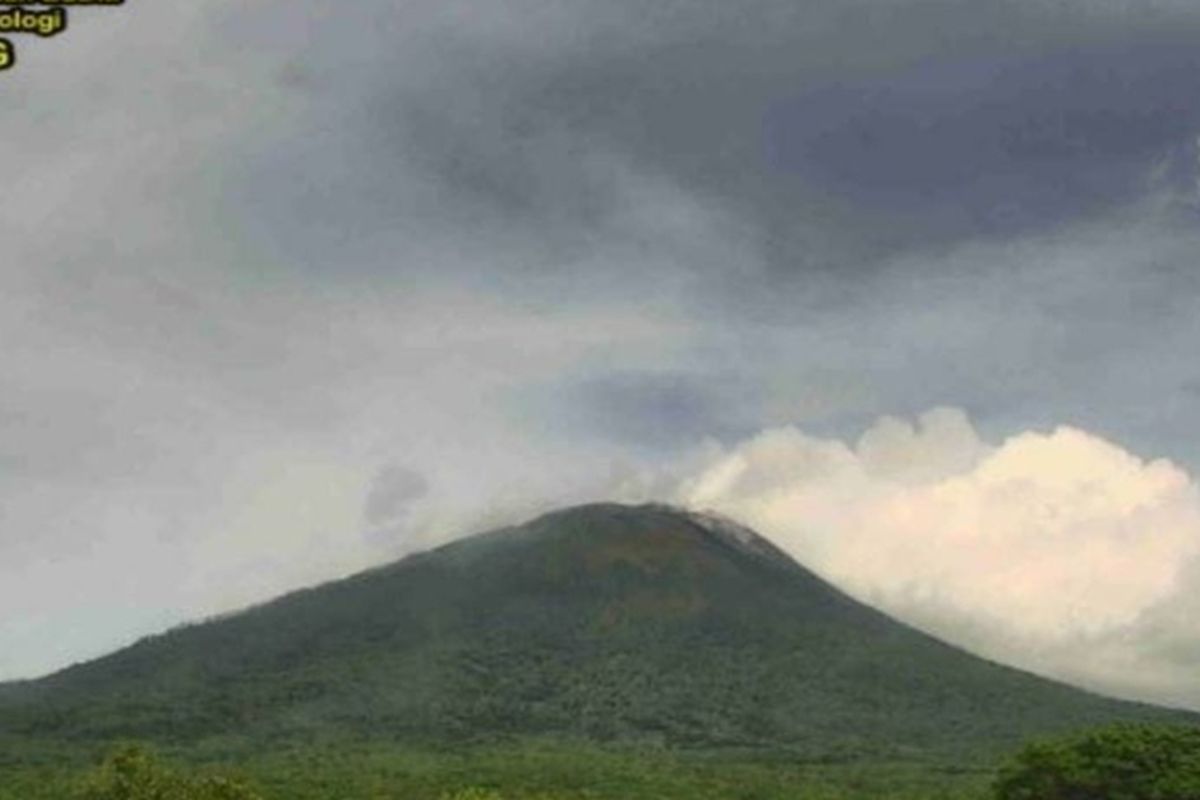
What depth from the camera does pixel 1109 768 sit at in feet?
248

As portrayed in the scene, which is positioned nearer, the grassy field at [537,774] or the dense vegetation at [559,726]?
the grassy field at [537,774]

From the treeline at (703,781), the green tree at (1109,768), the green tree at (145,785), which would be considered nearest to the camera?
the green tree at (145,785)

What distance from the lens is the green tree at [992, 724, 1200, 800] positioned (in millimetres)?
74500

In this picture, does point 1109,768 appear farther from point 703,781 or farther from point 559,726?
point 559,726

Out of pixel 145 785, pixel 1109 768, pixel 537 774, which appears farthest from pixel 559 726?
pixel 145 785

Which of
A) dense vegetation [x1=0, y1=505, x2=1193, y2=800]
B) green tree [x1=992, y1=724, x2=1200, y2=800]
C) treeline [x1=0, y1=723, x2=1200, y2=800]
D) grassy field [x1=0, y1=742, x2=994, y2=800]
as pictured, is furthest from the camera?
dense vegetation [x1=0, y1=505, x2=1193, y2=800]

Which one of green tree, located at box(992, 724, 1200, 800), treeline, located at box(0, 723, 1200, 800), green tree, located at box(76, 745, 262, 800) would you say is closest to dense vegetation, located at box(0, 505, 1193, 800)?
treeline, located at box(0, 723, 1200, 800)

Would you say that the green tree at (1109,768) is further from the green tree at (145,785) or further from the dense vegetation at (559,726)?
the green tree at (145,785)

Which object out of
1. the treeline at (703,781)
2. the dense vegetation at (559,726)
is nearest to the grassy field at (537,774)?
the treeline at (703,781)

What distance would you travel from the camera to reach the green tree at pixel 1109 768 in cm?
7450

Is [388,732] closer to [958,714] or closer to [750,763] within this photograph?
[750,763]

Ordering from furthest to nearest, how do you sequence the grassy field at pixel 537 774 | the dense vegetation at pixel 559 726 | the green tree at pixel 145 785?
the dense vegetation at pixel 559 726, the grassy field at pixel 537 774, the green tree at pixel 145 785

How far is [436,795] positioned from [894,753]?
6790 centimetres

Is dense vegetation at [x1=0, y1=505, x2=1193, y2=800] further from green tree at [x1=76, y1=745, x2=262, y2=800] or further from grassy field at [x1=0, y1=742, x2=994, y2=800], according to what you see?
green tree at [x1=76, y1=745, x2=262, y2=800]
